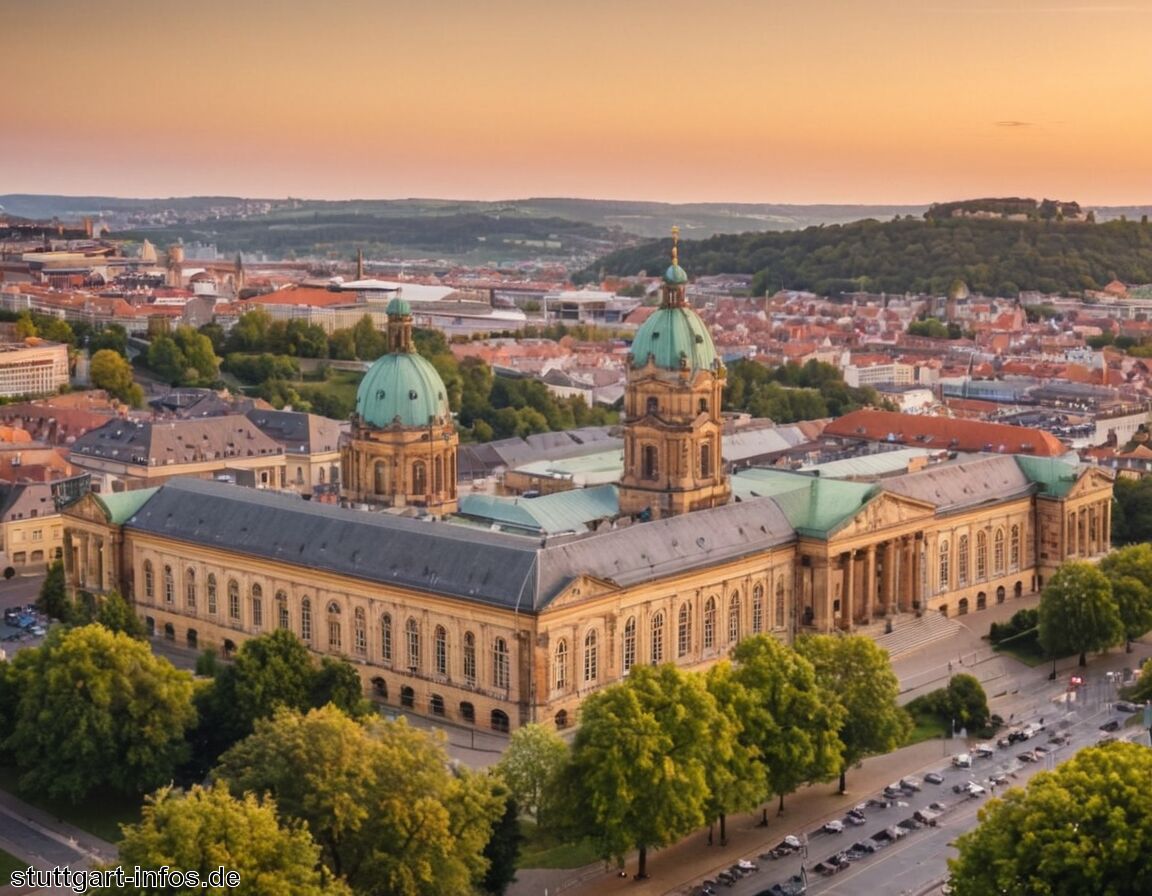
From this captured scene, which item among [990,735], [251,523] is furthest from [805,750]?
[251,523]

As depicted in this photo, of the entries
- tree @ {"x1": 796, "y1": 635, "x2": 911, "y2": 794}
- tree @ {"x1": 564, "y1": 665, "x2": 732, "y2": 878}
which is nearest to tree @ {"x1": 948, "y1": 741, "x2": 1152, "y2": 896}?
tree @ {"x1": 564, "y1": 665, "x2": 732, "y2": 878}

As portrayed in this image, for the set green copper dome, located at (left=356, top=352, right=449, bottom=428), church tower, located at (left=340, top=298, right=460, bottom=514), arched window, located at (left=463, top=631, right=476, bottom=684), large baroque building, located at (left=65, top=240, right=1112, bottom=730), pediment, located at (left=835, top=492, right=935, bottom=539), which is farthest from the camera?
green copper dome, located at (left=356, top=352, right=449, bottom=428)

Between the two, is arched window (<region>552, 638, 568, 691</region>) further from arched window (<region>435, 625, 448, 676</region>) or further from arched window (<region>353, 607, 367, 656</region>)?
arched window (<region>353, 607, 367, 656</region>)

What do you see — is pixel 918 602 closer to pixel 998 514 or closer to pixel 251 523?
pixel 998 514

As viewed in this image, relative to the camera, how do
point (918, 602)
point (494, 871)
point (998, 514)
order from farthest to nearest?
1. point (998, 514)
2. point (918, 602)
3. point (494, 871)

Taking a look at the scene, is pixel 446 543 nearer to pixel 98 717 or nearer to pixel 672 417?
pixel 672 417

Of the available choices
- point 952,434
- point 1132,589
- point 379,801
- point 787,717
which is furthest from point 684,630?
point 952,434

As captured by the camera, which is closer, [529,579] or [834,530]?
[529,579]
